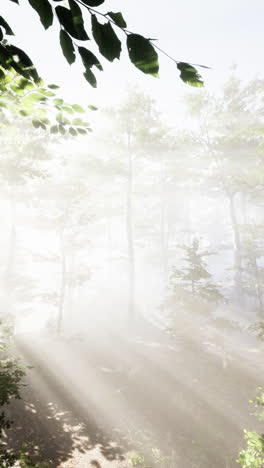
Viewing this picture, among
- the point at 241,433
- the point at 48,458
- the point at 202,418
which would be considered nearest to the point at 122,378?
the point at 202,418

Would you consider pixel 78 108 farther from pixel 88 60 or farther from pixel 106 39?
pixel 106 39

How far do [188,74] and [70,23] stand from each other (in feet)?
1.79

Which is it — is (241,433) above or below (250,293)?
below

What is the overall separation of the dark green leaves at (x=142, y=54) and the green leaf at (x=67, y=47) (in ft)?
0.90

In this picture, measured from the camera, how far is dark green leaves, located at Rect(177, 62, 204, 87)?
1136 millimetres

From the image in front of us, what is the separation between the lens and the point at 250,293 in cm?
2080

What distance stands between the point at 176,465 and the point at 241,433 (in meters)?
2.82

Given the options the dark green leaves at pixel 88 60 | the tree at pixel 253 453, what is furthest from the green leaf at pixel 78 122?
the tree at pixel 253 453

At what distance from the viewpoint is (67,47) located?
1.07 metres

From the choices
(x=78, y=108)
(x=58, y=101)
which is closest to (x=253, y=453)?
(x=78, y=108)

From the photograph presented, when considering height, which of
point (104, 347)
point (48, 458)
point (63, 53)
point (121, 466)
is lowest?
point (104, 347)

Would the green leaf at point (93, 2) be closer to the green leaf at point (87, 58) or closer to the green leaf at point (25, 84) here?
the green leaf at point (87, 58)

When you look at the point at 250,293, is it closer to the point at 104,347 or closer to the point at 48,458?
the point at 104,347

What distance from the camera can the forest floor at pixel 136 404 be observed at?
21.4 feet
